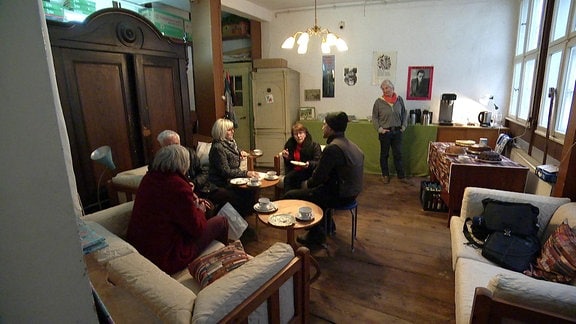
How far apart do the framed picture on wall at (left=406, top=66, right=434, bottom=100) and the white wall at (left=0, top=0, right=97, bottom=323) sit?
17.6ft

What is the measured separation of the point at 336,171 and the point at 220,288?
1.67 meters

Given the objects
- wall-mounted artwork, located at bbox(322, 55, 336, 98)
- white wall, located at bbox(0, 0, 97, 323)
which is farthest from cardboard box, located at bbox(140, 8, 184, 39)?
white wall, located at bbox(0, 0, 97, 323)

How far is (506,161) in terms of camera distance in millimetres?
3086

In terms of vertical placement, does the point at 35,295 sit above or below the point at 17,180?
below

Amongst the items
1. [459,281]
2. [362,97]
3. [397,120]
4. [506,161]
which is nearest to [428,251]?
[459,281]

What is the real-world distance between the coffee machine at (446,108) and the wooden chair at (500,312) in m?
4.05

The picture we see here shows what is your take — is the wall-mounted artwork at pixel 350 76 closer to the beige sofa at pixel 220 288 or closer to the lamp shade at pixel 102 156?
the lamp shade at pixel 102 156

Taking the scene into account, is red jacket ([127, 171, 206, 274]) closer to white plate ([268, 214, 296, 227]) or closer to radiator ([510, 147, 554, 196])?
white plate ([268, 214, 296, 227])

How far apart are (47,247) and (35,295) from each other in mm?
80

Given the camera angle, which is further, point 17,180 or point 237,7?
point 237,7

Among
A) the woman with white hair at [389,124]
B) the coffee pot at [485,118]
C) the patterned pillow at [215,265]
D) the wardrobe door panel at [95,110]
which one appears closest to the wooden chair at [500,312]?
the patterned pillow at [215,265]

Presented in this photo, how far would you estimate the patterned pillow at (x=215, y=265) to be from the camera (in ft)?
5.16

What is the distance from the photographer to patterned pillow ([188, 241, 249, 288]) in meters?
1.57

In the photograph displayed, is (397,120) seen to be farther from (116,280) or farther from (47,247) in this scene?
(47,247)
